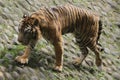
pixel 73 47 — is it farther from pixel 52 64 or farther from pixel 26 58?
pixel 26 58

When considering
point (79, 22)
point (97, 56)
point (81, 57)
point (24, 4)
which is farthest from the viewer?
point (24, 4)

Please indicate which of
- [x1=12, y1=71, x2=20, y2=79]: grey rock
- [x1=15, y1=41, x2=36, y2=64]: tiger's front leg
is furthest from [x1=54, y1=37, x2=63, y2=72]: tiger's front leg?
[x1=12, y1=71, x2=20, y2=79]: grey rock

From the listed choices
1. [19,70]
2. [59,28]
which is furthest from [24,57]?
[59,28]

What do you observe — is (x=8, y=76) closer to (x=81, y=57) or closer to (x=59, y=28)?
(x=59, y=28)

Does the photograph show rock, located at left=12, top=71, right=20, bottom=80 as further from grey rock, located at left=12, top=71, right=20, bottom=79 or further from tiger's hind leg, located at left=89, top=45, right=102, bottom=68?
tiger's hind leg, located at left=89, top=45, right=102, bottom=68

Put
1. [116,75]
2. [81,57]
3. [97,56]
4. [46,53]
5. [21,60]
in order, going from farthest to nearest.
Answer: [116,75] → [97,56] → [81,57] → [46,53] → [21,60]

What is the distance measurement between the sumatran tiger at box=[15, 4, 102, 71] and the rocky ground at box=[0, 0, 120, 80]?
0.16 meters

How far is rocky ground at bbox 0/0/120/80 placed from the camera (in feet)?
19.4

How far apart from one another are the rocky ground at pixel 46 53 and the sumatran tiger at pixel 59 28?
0.16 meters

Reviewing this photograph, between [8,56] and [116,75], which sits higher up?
[8,56]

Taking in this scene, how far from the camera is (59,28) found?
19.6 feet

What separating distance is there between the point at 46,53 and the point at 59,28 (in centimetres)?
82

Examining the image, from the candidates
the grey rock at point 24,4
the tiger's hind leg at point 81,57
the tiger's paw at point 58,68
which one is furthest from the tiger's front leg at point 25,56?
the grey rock at point 24,4

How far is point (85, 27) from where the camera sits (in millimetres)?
6512
